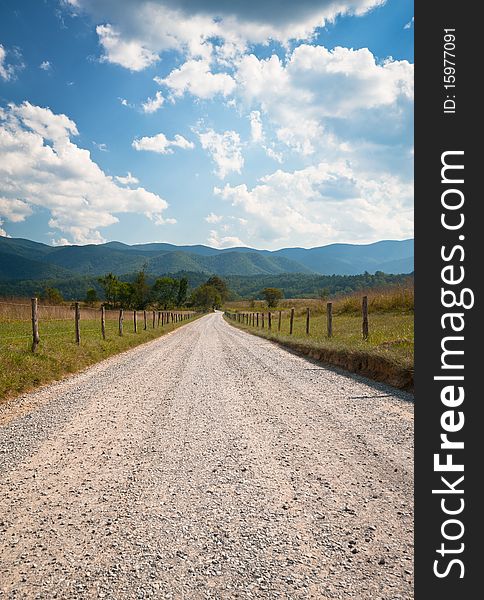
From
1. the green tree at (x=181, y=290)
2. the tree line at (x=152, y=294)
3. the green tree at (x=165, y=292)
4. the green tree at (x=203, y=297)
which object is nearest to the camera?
the tree line at (x=152, y=294)

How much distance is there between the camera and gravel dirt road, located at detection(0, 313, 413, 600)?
8.02 feet

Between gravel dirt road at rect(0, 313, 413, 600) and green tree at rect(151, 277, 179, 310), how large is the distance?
389 feet

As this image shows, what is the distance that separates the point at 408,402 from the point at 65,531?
583 centimetres

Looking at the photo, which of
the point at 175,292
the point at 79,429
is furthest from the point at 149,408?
the point at 175,292

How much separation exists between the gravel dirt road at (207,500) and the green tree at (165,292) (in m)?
119

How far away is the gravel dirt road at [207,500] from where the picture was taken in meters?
2.44

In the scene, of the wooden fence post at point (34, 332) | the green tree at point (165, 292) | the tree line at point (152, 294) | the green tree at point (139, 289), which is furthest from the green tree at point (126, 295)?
the wooden fence post at point (34, 332)

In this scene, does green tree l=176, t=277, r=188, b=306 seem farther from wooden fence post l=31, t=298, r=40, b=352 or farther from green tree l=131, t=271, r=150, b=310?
wooden fence post l=31, t=298, r=40, b=352

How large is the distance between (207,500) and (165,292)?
12947 cm

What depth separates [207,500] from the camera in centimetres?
347

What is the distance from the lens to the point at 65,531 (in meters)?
3.00

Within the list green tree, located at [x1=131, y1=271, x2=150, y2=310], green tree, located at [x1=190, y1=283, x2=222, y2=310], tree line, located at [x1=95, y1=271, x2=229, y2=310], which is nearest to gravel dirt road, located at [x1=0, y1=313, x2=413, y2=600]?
tree line, located at [x1=95, y1=271, x2=229, y2=310]

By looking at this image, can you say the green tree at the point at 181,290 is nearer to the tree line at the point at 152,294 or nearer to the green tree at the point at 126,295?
the tree line at the point at 152,294

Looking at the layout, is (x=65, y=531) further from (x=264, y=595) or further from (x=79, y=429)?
(x=79, y=429)
